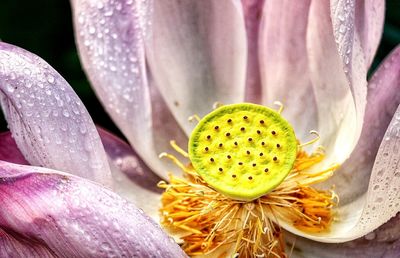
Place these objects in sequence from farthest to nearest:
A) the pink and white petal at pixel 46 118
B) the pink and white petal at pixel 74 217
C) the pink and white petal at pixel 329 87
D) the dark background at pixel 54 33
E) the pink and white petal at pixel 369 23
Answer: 1. the dark background at pixel 54 33
2. the pink and white petal at pixel 329 87
3. the pink and white petal at pixel 369 23
4. the pink and white petal at pixel 46 118
5. the pink and white petal at pixel 74 217

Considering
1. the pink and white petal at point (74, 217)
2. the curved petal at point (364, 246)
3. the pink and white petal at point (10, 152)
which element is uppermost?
Answer: the pink and white petal at point (74, 217)

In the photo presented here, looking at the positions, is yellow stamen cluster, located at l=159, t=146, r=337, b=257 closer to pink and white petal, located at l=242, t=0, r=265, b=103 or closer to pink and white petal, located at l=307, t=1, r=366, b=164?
pink and white petal, located at l=307, t=1, r=366, b=164

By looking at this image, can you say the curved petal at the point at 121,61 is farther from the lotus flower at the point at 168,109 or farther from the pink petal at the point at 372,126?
the pink petal at the point at 372,126

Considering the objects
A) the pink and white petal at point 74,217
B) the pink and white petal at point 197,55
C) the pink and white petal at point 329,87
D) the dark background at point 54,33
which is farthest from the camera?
the dark background at point 54,33

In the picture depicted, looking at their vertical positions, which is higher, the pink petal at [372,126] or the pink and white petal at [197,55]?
the pink and white petal at [197,55]

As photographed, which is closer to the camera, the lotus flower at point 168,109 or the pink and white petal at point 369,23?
the lotus flower at point 168,109

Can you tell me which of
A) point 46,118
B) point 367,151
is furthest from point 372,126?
point 46,118

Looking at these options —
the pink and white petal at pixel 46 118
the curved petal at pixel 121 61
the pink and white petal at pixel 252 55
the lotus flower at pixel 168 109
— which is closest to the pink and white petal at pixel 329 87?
the lotus flower at pixel 168 109
